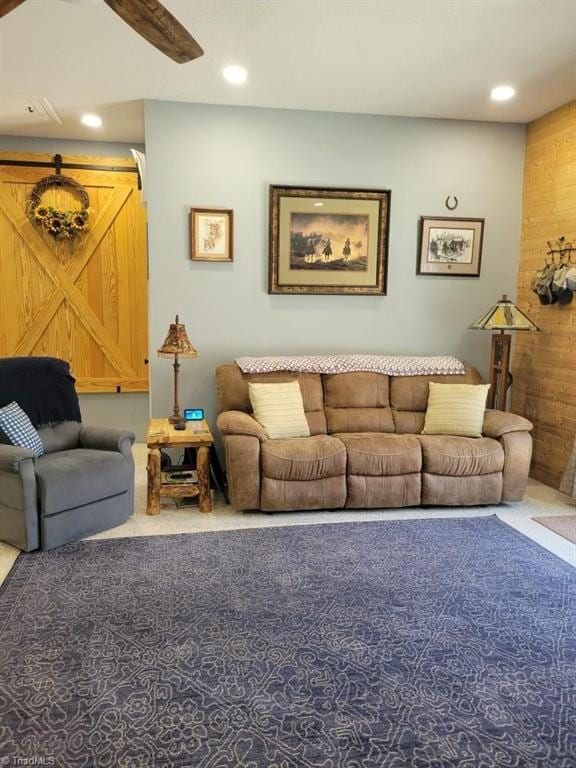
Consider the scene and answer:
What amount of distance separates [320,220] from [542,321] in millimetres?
1982

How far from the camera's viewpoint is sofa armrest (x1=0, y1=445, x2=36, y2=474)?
294 cm

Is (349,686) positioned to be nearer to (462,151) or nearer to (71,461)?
(71,461)

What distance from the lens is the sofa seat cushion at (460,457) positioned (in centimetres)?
374

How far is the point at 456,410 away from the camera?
4.07m

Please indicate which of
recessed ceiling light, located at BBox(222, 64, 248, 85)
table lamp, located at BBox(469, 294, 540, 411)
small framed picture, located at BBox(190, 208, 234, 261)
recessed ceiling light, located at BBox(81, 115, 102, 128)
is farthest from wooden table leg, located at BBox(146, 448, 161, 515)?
recessed ceiling light, located at BBox(81, 115, 102, 128)

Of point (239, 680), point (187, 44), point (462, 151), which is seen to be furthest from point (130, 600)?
point (462, 151)

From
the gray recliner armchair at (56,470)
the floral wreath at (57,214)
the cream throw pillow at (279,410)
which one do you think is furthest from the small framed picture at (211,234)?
the floral wreath at (57,214)

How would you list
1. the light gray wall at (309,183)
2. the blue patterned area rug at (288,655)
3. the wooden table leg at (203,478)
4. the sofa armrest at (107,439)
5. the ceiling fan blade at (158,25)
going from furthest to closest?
the light gray wall at (309,183) → the wooden table leg at (203,478) → the sofa armrest at (107,439) → the ceiling fan blade at (158,25) → the blue patterned area rug at (288,655)

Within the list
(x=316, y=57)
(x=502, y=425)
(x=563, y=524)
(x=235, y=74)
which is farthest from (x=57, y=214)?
(x=563, y=524)

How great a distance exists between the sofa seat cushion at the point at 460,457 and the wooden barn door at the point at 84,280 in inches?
118

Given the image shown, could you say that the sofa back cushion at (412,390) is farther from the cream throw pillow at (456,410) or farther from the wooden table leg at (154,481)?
the wooden table leg at (154,481)

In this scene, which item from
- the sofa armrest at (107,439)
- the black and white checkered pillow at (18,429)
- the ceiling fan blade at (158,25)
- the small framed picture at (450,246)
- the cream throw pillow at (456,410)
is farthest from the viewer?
the small framed picture at (450,246)

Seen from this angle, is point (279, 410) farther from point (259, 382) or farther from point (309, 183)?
point (309, 183)

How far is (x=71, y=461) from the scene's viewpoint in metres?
3.25
